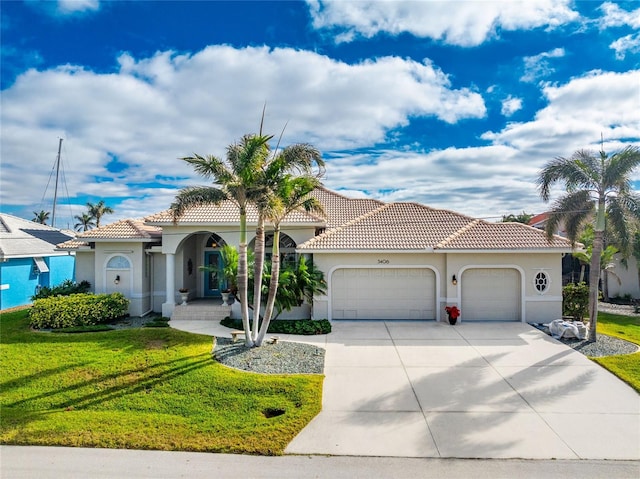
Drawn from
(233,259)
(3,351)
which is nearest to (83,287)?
(3,351)

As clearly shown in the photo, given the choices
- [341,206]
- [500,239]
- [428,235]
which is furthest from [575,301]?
[341,206]

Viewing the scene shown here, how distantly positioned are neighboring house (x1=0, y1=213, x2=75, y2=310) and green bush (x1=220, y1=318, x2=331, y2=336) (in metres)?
12.1

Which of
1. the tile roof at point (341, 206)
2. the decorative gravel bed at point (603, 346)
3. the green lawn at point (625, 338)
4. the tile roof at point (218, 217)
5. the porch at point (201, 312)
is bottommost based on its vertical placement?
the green lawn at point (625, 338)

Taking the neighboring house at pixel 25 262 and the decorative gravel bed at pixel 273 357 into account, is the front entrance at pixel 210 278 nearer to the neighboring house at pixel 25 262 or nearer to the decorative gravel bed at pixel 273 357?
the decorative gravel bed at pixel 273 357

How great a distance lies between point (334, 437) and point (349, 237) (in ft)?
32.1

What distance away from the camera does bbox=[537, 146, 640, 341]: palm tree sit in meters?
12.1

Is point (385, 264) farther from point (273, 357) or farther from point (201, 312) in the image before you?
point (201, 312)

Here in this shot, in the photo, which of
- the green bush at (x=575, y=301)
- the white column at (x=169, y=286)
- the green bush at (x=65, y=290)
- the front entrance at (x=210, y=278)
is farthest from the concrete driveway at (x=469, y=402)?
the green bush at (x=65, y=290)

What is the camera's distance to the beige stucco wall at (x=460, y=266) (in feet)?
50.0

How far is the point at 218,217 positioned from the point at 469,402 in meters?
11.9

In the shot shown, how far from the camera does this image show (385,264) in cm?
1568

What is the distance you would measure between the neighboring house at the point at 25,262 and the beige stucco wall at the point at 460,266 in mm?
14973

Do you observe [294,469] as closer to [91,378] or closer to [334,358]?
[334,358]

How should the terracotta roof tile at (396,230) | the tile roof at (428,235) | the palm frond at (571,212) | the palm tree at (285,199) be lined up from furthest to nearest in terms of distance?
1. the terracotta roof tile at (396,230)
2. the tile roof at (428,235)
3. the palm frond at (571,212)
4. the palm tree at (285,199)
